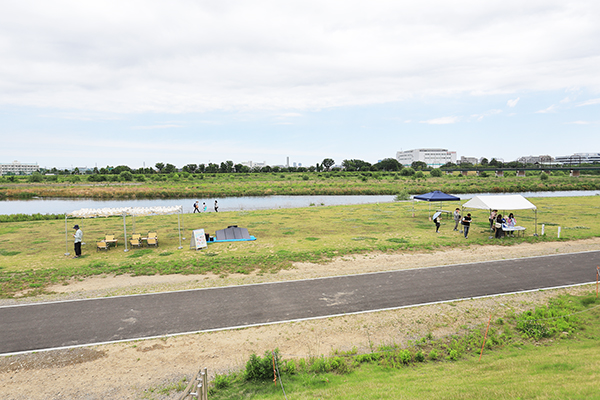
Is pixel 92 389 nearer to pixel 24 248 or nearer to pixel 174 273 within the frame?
pixel 174 273

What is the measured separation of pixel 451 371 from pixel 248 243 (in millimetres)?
16088

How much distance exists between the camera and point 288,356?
911 centimetres

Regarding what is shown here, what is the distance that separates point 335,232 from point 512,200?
12708 mm

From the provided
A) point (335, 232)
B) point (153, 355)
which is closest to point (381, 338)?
point (153, 355)

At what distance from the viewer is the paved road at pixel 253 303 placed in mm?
10641

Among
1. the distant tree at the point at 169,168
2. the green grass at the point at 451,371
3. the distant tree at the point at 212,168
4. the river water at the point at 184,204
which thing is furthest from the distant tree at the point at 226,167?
the green grass at the point at 451,371

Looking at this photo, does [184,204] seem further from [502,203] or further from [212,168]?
[212,168]

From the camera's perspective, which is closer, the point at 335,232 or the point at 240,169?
the point at 335,232

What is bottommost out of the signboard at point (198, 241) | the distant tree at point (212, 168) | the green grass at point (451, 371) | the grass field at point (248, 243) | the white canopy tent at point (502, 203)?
the green grass at point (451, 371)

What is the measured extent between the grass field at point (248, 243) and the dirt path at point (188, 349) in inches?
131

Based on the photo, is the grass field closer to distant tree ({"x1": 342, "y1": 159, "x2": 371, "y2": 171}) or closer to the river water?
the river water

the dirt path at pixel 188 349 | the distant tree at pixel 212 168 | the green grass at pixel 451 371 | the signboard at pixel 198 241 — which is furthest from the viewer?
the distant tree at pixel 212 168

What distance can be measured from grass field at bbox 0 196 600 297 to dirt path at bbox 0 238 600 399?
3325mm

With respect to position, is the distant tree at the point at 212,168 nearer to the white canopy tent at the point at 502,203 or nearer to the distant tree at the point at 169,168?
the distant tree at the point at 169,168
